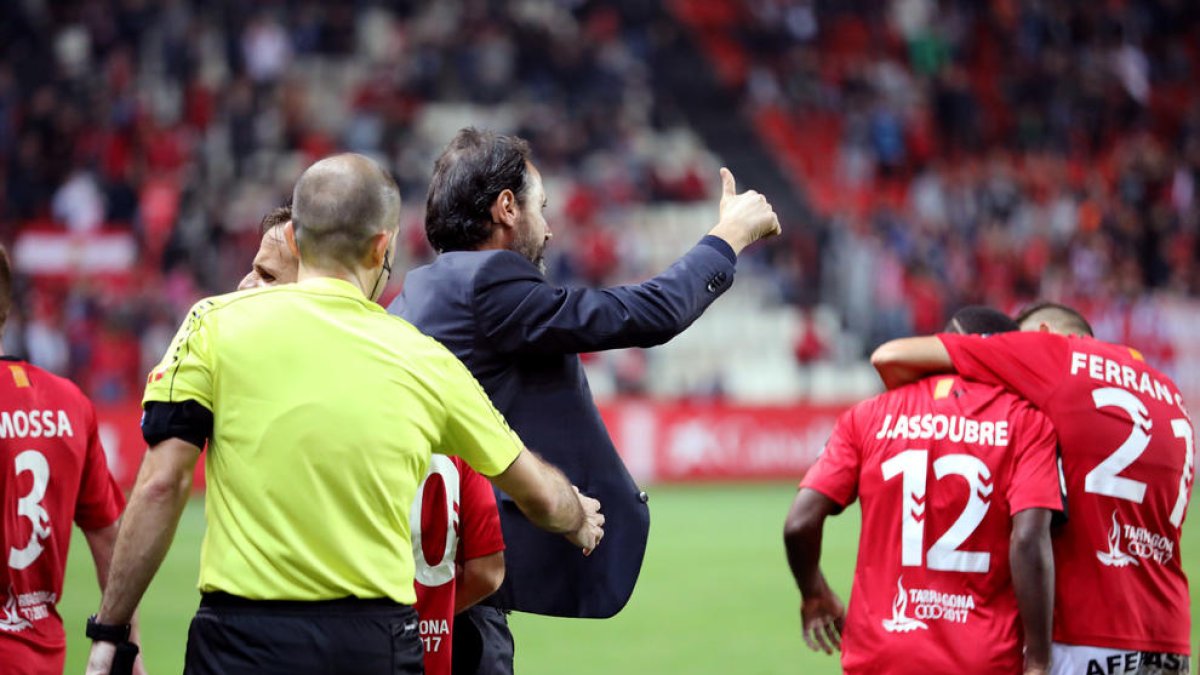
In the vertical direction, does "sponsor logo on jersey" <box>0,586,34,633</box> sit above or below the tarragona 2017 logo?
below

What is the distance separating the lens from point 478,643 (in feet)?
14.4

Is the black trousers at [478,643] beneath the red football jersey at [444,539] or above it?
beneath

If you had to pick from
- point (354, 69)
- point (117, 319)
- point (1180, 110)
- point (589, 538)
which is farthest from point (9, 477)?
point (1180, 110)

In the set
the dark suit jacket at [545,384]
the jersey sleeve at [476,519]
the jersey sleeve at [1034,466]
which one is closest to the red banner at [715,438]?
the jersey sleeve at [1034,466]

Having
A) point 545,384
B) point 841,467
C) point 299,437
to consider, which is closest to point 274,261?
point 545,384

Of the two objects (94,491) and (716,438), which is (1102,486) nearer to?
(94,491)

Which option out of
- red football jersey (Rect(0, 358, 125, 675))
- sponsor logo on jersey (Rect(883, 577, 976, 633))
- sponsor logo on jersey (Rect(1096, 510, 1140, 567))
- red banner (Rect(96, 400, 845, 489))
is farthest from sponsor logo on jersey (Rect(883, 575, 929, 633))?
red banner (Rect(96, 400, 845, 489))

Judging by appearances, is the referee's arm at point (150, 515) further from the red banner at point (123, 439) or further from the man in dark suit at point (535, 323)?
the red banner at point (123, 439)

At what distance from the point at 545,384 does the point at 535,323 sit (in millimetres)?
258

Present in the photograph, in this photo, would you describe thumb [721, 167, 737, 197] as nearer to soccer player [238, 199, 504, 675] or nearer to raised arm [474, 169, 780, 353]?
raised arm [474, 169, 780, 353]

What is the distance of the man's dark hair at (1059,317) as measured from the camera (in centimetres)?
541

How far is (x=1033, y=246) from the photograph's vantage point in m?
25.7

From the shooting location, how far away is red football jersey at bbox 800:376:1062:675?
4.68m

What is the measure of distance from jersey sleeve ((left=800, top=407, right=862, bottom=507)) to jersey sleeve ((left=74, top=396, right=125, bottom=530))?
2296mm
